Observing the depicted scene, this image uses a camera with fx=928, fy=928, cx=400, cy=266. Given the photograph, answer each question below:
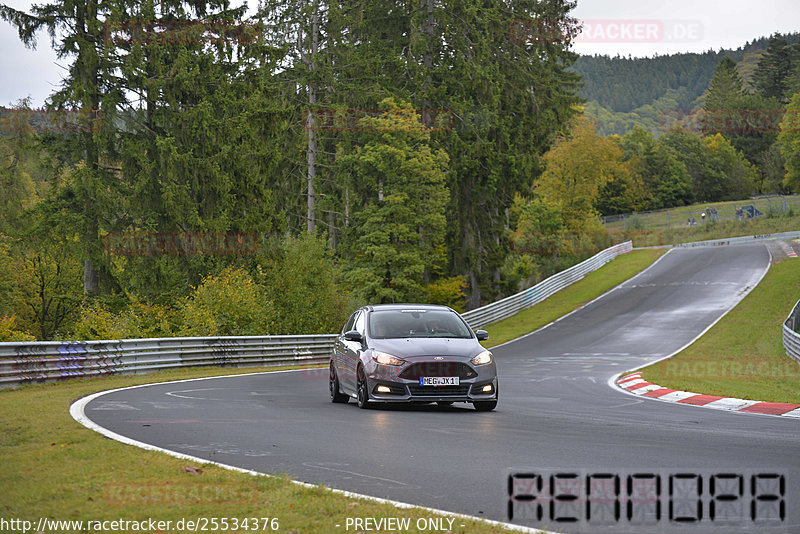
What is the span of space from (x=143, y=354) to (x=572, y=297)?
36.0 metres

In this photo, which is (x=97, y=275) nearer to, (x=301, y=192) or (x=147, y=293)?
(x=147, y=293)

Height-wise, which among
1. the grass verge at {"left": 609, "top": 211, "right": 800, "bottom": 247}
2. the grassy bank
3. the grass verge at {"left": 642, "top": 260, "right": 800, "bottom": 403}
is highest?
the grassy bank

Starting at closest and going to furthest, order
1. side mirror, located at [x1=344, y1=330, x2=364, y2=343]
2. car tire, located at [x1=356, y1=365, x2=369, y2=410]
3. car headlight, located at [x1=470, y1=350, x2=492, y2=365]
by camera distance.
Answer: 1. car headlight, located at [x1=470, y1=350, x2=492, y2=365]
2. car tire, located at [x1=356, y1=365, x2=369, y2=410]
3. side mirror, located at [x1=344, y1=330, x2=364, y2=343]

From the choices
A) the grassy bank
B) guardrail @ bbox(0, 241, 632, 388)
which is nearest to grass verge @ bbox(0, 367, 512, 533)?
guardrail @ bbox(0, 241, 632, 388)

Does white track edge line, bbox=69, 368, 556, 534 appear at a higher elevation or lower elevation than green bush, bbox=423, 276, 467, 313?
higher

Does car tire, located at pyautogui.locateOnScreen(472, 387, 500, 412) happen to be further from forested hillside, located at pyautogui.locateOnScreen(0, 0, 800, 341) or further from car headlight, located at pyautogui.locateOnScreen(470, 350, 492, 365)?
forested hillside, located at pyautogui.locateOnScreen(0, 0, 800, 341)

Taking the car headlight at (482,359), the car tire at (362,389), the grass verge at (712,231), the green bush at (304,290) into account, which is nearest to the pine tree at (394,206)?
the green bush at (304,290)

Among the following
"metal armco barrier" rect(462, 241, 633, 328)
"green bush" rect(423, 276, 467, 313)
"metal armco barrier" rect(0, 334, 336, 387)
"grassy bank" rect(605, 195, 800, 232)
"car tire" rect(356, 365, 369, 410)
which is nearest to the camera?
"car tire" rect(356, 365, 369, 410)

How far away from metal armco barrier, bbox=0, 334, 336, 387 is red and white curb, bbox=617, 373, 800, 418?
483 inches

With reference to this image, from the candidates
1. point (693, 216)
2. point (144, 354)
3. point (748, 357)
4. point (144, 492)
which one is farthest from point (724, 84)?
point (144, 492)

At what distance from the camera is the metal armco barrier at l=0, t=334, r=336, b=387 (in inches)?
771

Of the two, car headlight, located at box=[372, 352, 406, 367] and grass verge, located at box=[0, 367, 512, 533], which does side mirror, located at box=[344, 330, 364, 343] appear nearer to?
car headlight, located at box=[372, 352, 406, 367]

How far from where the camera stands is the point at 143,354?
24.5 meters

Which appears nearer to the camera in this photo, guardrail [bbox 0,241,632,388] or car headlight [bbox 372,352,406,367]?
car headlight [bbox 372,352,406,367]
